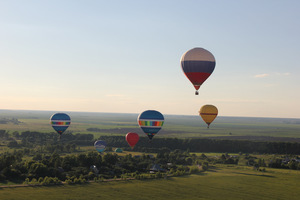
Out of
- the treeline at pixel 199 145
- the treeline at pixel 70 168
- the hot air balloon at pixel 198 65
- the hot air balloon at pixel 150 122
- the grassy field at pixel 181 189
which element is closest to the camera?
the grassy field at pixel 181 189

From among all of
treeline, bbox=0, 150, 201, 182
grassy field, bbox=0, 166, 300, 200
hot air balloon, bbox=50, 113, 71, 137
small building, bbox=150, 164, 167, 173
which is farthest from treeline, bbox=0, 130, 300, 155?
grassy field, bbox=0, 166, 300, 200

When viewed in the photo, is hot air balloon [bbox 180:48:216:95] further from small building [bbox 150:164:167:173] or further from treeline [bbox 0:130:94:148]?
treeline [bbox 0:130:94:148]

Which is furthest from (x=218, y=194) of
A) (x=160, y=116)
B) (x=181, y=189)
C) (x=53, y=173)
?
(x=53, y=173)

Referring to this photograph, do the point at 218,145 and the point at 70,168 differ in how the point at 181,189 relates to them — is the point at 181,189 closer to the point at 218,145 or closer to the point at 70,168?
the point at 70,168

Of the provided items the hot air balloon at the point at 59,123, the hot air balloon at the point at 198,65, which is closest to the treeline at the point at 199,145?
the hot air balloon at the point at 59,123

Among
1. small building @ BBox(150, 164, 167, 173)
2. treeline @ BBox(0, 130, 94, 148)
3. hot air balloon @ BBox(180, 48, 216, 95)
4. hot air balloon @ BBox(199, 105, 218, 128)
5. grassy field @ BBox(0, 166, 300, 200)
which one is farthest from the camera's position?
treeline @ BBox(0, 130, 94, 148)

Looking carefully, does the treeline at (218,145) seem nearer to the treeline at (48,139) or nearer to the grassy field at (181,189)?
the treeline at (48,139)
